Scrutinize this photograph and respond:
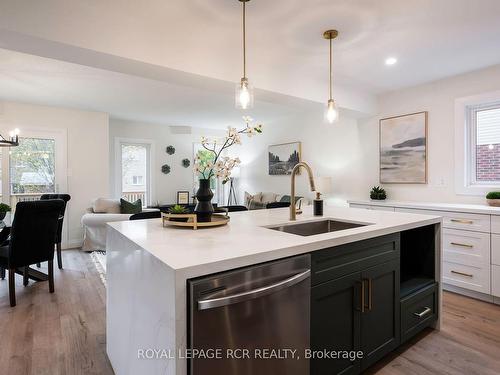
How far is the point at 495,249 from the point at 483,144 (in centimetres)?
129

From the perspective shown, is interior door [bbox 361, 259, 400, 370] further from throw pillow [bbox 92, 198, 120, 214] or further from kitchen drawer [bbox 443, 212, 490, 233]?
throw pillow [bbox 92, 198, 120, 214]

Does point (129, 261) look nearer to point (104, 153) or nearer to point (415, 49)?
point (415, 49)

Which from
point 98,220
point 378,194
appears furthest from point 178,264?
point 98,220

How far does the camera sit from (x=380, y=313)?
176cm

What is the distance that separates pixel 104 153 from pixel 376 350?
5392mm

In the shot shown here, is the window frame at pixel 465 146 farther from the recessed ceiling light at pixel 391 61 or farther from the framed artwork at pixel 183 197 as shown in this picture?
the framed artwork at pixel 183 197

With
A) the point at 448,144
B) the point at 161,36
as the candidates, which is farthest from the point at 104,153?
the point at 448,144

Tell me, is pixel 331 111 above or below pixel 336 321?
above

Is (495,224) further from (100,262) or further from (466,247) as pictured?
(100,262)

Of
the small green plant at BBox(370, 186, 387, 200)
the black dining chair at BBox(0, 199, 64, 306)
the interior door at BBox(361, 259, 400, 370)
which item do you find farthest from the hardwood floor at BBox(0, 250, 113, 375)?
the small green plant at BBox(370, 186, 387, 200)

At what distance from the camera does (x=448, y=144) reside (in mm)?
3559

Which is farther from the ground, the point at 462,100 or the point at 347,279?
the point at 462,100

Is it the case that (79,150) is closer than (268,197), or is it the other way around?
(79,150)

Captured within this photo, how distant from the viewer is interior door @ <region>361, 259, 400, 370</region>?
5.43ft
